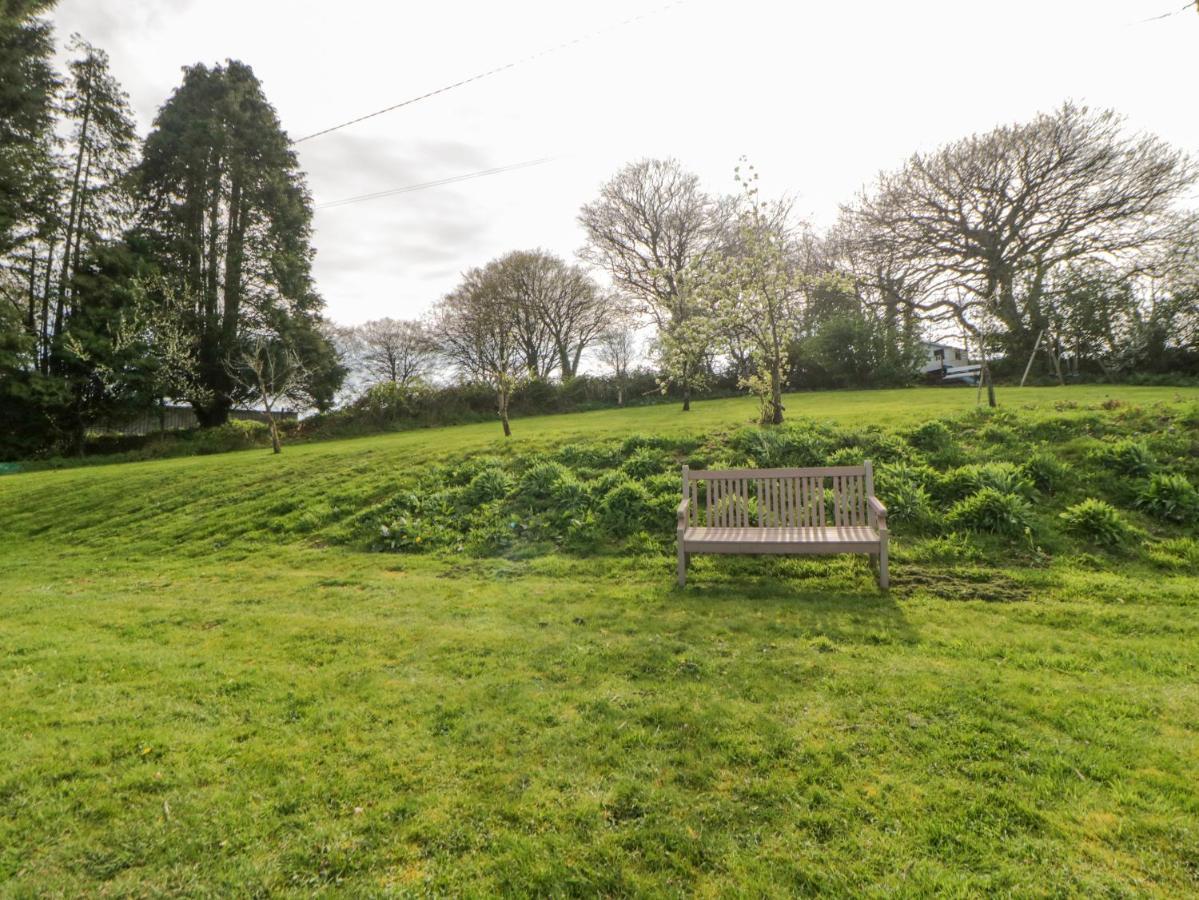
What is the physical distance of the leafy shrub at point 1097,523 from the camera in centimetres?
574

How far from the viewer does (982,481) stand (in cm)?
684

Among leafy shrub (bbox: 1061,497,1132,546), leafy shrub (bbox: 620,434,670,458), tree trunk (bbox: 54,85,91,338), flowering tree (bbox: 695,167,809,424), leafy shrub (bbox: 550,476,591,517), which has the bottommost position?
leafy shrub (bbox: 1061,497,1132,546)

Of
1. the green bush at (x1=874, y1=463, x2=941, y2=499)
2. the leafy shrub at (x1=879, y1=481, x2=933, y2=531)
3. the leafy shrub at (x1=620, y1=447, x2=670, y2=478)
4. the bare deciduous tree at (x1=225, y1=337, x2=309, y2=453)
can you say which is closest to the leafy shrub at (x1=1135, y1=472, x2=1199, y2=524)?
the green bush at (x1=874, y1=463, x2=941, y2=499)

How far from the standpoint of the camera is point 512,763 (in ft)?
9.12

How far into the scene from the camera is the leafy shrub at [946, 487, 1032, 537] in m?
6.06

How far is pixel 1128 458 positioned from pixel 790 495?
473 cm

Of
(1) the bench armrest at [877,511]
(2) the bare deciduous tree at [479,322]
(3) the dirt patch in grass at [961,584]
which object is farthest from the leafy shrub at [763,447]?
(2) the bare deciduous tree at [479,322]

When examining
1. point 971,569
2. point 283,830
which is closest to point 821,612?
point 971,569

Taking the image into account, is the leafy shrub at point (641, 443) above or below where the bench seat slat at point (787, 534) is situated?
above

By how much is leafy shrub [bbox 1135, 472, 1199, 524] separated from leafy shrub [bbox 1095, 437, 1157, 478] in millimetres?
352

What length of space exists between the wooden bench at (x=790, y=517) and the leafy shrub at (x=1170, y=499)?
3.23 meters

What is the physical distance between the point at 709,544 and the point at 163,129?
123 feet

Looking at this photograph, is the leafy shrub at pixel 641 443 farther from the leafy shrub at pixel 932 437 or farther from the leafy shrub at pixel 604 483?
the leafy shrub at pixel 932 437

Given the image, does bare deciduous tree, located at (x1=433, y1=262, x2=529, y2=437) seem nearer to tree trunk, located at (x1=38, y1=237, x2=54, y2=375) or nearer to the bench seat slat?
tree trunk, located at (x1=38, y1=237, x2=54, y2=375)
